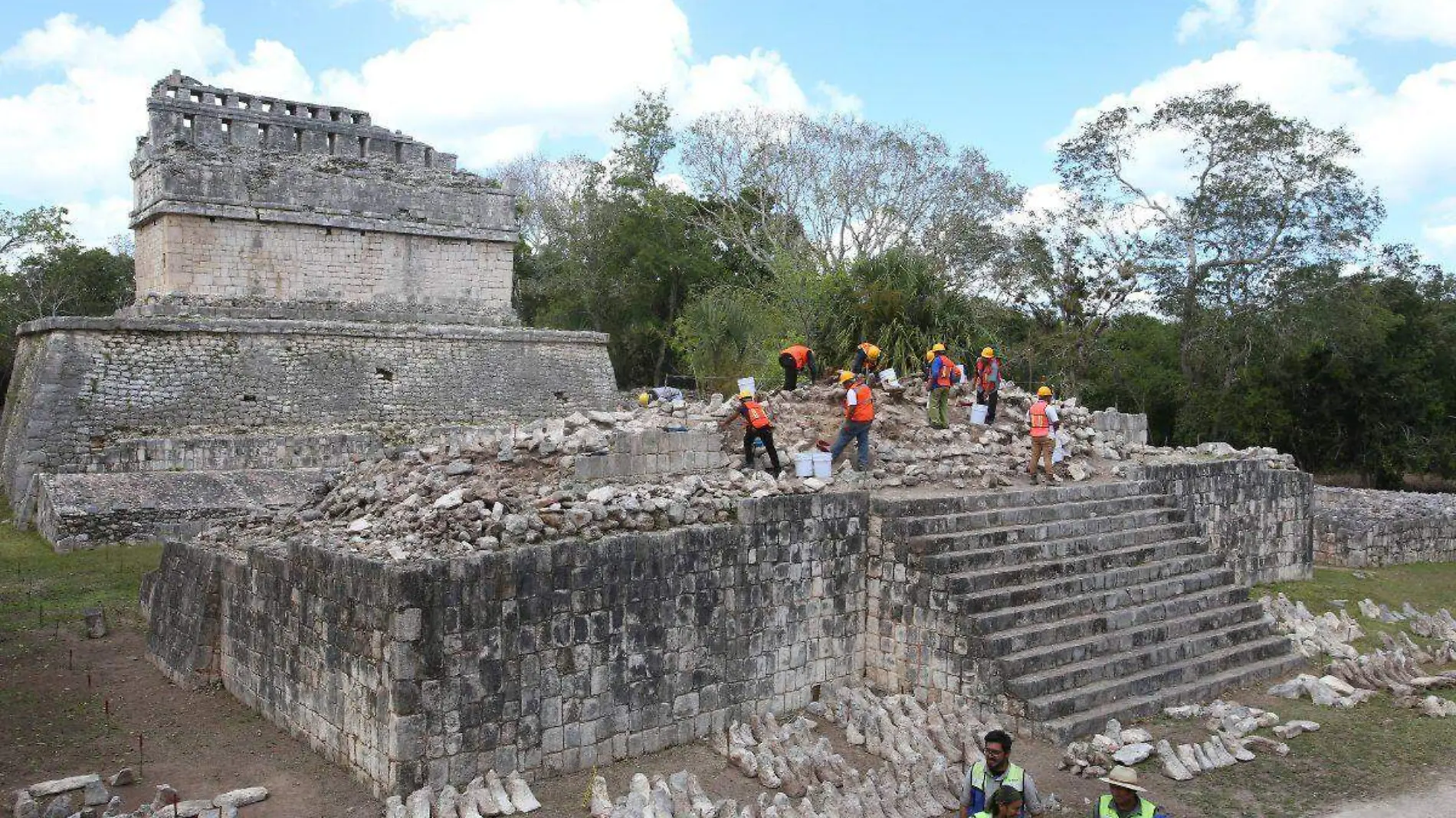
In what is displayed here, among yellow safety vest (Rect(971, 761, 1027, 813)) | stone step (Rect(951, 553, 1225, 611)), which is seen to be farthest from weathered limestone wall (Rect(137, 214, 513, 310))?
yellow safety vest (Rect(971, 761, 1027, 813))

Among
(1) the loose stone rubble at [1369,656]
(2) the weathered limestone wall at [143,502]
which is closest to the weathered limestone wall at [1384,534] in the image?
(1) the loose stone rubble at [1369,656]

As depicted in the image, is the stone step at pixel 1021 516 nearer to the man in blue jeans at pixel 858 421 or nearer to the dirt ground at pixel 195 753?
the man in blue jeans at pixel 858 421

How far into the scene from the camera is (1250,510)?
14562mm

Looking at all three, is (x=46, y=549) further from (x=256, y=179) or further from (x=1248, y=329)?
(x=1248, y=329)

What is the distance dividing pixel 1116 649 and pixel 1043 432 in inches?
103

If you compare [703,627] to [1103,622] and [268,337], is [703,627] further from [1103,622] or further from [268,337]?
[268,337]

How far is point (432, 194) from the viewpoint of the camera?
21.0 meters

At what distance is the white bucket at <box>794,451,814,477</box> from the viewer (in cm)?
1023

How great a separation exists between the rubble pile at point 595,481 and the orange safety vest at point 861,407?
535 millimetres

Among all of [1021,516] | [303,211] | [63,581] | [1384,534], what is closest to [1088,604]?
[1021,516]

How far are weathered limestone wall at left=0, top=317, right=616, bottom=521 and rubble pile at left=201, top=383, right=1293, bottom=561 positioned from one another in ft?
22.5

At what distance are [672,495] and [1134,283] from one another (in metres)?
22.5

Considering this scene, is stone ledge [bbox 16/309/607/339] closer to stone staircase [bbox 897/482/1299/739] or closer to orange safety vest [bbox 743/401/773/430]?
orange safety vest [bbox 743/401/773/430]

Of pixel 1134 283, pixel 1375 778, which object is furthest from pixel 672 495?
pixel 1134 283
